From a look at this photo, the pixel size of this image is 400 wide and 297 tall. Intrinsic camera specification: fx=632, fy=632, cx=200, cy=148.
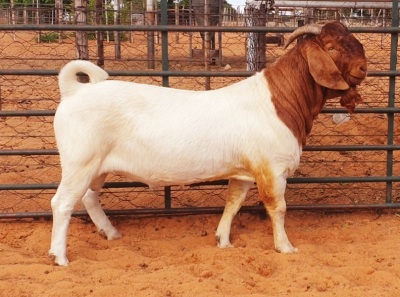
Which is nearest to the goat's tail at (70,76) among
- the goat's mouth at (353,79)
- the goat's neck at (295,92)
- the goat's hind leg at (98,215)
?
the goat's hind leg at (98,215)

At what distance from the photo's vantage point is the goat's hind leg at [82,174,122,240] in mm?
5359

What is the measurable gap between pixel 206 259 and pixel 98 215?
3.59ft

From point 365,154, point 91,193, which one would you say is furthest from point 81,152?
point 365,154

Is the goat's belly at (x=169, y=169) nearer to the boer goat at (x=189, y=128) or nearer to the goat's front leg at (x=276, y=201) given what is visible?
the boer goat at (x=189, y=128)

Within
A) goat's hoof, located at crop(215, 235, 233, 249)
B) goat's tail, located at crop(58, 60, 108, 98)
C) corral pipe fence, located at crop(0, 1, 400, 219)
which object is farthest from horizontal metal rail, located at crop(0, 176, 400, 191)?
goat's tail, located at crop(58, 60, 108, 98)

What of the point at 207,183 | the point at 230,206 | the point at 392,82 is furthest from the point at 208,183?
the point at 392,82

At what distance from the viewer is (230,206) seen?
5.33 m

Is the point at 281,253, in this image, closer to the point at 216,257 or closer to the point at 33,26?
the point at 216,257

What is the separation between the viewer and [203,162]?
487cm

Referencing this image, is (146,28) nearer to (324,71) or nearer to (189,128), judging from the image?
(189,128)

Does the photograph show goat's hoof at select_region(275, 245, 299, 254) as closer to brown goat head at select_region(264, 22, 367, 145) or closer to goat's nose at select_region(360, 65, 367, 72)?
brown goat head at select_region(264, 22, 367, 145)

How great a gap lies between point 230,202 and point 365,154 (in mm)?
3497

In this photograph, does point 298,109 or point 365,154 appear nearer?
point 298,109

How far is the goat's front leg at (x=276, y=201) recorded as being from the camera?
4883 millimetres
